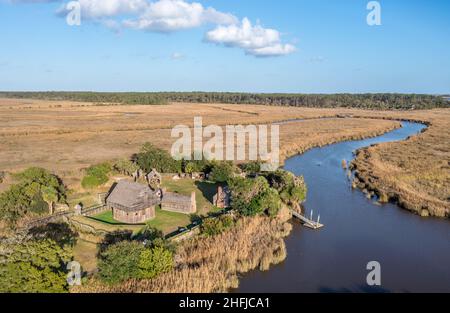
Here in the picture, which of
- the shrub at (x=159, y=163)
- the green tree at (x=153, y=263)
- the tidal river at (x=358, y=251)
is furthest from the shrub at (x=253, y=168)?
the green tree at (x=153, y=263)

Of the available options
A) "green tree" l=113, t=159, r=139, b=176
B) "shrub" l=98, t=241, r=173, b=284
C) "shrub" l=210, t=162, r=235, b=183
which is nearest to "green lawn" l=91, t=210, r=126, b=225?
"shrub" l=98, t=241, r=173, b=284

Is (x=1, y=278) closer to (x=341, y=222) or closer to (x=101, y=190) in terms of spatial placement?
(x=101, y=190)

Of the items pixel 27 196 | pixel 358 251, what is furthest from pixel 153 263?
pixel 27 196

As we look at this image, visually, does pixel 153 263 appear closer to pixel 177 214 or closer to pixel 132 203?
pixel 132 203
